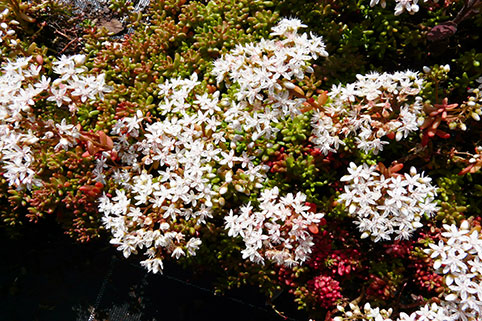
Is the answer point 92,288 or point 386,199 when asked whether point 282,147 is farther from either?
point 92,288

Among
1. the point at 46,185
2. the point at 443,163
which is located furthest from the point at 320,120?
the point at 46,185

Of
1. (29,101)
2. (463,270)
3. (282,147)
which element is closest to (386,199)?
(463,270)

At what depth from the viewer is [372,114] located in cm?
238

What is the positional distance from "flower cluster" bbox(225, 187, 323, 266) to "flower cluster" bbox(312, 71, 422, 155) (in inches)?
14.0

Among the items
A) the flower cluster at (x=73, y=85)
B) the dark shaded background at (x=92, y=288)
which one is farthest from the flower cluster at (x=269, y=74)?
the dark shaded background at (x=92, y=288)

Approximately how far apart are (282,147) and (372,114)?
1.79 feet

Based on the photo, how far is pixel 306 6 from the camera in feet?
9.32

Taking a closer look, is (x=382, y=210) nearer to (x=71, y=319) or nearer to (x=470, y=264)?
(x=470, y=264)

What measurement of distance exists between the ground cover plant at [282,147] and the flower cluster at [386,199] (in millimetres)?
11

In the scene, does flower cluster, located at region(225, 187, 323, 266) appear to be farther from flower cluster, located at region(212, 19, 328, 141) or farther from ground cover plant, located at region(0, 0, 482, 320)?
flower cluster, located at region(212, 19, 328, 141)

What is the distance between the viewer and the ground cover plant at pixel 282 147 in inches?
89.3

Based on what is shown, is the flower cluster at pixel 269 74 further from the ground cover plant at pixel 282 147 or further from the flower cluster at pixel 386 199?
the flower cluster at pixel 386 199

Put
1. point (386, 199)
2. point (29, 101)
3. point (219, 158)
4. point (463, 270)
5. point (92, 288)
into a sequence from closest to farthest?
point (463, 270) → point (386, 199) → point (29, 101) → point (219, 158) → point (92, 288)

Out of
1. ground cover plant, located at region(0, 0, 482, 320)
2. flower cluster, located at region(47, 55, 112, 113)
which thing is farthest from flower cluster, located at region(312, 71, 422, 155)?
flower cluster, located at region(47, 55, 112, 113)
